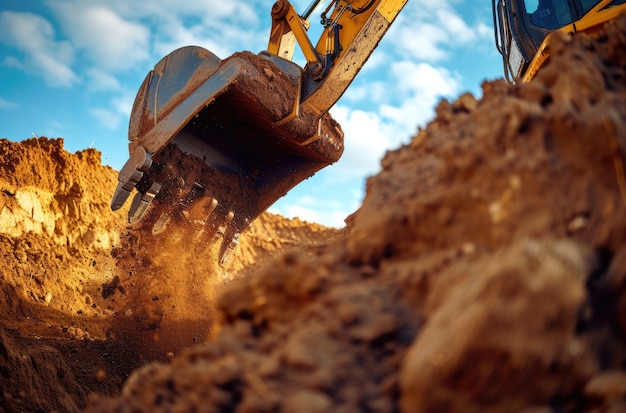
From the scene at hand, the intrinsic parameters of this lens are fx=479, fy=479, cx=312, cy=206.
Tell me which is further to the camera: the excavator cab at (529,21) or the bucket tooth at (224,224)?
the bucket tooth at (224,224)

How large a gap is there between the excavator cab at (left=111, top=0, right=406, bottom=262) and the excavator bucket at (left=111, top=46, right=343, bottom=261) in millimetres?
11

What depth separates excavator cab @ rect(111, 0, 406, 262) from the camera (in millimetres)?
4555

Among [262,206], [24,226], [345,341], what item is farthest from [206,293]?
[345,341]

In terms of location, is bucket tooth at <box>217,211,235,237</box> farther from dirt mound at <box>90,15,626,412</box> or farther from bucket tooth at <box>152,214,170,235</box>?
dirt mound at <box>90,15,626,412</box>

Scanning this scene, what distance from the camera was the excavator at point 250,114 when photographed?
435 cm

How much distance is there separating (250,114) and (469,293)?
13.8 feet

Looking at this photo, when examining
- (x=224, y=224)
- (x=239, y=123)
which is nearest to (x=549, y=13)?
(x=239, y=123)

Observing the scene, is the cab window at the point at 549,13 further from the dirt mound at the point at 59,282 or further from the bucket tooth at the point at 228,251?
the dirt mound at the point at 59,282

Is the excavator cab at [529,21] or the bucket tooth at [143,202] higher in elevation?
the excavator cab at [529,21]

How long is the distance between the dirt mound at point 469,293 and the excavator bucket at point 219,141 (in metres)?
3.35

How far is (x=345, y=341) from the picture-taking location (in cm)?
104

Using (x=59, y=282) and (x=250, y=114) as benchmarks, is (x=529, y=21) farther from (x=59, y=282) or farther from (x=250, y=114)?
(x=59, y=282)

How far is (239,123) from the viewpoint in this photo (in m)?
5.20

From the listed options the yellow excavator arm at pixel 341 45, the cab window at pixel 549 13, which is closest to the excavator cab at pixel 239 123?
the yellow excavator arm at pixel 341 45
